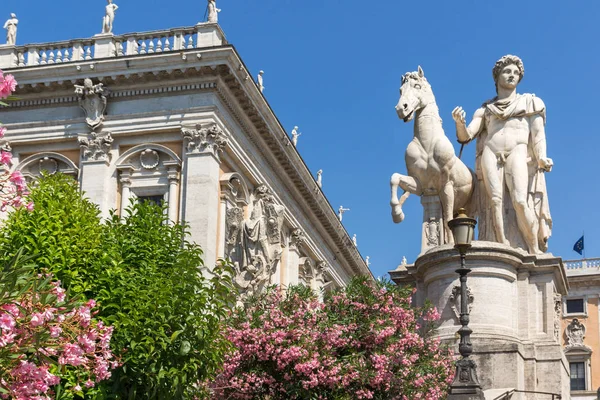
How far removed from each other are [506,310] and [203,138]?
1717cm

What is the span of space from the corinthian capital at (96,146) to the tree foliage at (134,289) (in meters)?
14.0

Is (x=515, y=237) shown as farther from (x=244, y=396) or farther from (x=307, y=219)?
(x=307, y=219)

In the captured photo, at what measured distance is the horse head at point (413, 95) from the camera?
19453 mm

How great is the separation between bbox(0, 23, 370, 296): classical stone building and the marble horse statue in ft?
45.3

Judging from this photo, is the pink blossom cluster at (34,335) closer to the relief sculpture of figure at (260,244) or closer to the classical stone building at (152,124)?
the classical stone building at (152,124)

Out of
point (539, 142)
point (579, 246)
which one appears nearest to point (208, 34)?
point (539, 142)

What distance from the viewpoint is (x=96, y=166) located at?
33812mm

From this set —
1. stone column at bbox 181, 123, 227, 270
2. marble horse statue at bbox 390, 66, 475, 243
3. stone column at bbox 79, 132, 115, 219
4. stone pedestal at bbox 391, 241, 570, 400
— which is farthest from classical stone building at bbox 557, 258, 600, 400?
stone pedestal at bbox 391, 241, 570, 400

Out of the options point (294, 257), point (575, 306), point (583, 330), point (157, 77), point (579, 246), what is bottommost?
point (294, 257)

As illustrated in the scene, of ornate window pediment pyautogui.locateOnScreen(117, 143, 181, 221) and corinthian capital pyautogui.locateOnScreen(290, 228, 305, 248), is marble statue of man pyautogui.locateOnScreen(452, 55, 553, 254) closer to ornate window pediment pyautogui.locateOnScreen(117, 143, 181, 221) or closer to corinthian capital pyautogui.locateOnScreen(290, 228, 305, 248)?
ornate window pediment pyautogui.locateOnScreen(117, 143, 181, 221)

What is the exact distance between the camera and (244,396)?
1841 cm

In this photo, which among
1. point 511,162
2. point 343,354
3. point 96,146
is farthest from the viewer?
point 96,146

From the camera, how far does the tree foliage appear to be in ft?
58.3

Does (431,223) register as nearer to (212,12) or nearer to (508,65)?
(508,65)
